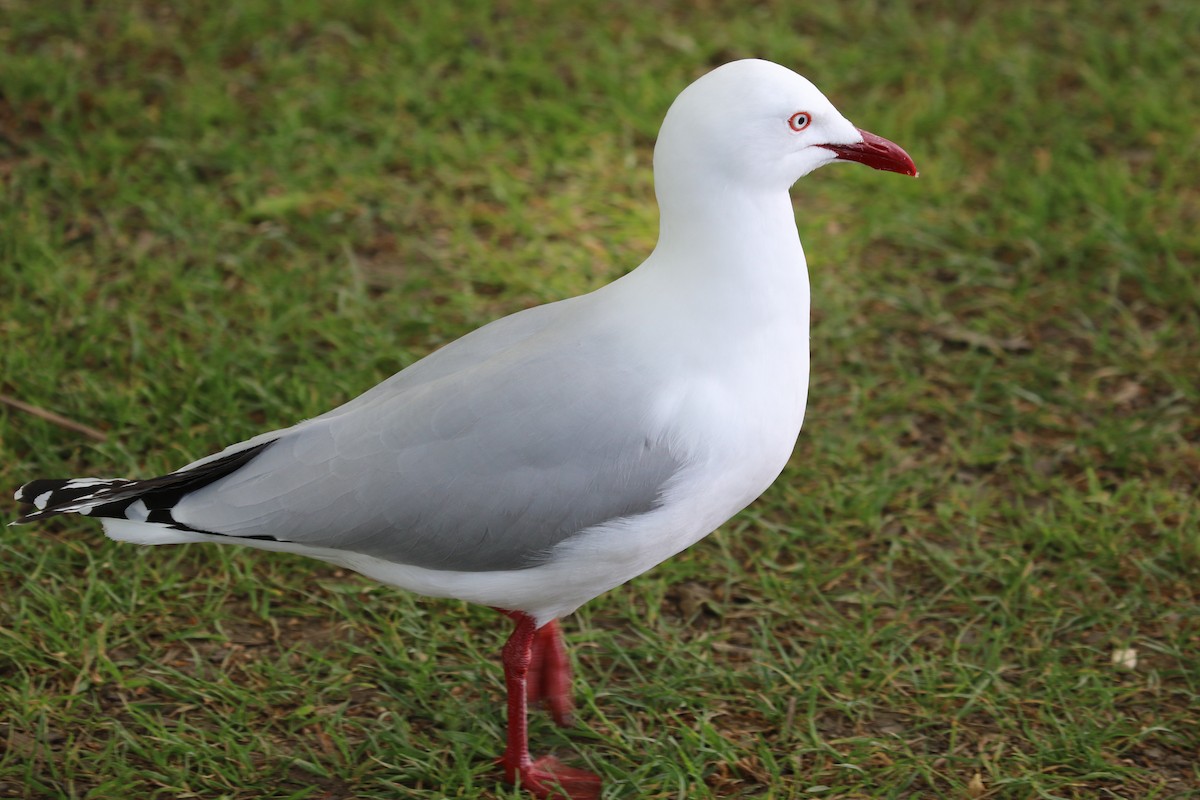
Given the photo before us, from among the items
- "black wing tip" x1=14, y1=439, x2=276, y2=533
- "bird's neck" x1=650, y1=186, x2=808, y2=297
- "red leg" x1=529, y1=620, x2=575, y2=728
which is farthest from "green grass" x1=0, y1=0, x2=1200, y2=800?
"bird's neck" x1=650, y1=186, x2=808, y2=297

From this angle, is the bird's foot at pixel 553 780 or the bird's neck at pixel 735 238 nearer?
the bird's neck at pixel 735 238

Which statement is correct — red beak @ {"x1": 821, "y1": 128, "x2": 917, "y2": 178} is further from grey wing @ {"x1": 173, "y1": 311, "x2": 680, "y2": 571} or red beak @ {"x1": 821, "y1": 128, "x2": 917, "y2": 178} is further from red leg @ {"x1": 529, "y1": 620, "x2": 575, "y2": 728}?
red leg @ {"x1": 529, "y1": 620, "x2": 575, "y2": 728}

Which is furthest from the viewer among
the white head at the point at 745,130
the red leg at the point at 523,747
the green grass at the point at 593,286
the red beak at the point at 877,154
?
the green grass at the point at 593,286

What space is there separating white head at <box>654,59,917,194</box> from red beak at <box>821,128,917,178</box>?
0.10 m

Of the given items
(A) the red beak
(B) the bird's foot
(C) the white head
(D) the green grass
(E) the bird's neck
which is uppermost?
(C) the white head

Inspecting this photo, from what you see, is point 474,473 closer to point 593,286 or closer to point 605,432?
point 605,432

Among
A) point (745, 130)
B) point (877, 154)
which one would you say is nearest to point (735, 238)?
point (745, 130)

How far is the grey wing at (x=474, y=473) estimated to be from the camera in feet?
8.95

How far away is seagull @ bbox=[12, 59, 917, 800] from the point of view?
2.71 m

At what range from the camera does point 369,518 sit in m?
2.81

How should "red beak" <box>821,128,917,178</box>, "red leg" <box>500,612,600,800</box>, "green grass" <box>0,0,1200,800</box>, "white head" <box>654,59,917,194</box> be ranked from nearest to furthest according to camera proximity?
"white head" <box>654,59,917,194</box> → "red beak" <box>821,128,917,178</box> → "red leg" <box>500,612,600,800</box> → "green grass" <box>0,0,1200,800</box>

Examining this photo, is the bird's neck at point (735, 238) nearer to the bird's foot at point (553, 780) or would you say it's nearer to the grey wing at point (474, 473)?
the grey wing at point (474, 473)

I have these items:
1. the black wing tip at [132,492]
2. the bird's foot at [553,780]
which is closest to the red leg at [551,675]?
the bird's foot at [553,780]

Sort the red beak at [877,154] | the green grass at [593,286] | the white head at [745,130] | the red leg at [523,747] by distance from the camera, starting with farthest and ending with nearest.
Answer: the green grass at [593,286]
the red leg at [523,747]
the red beak at [877,154]
the white head at [745,130]
